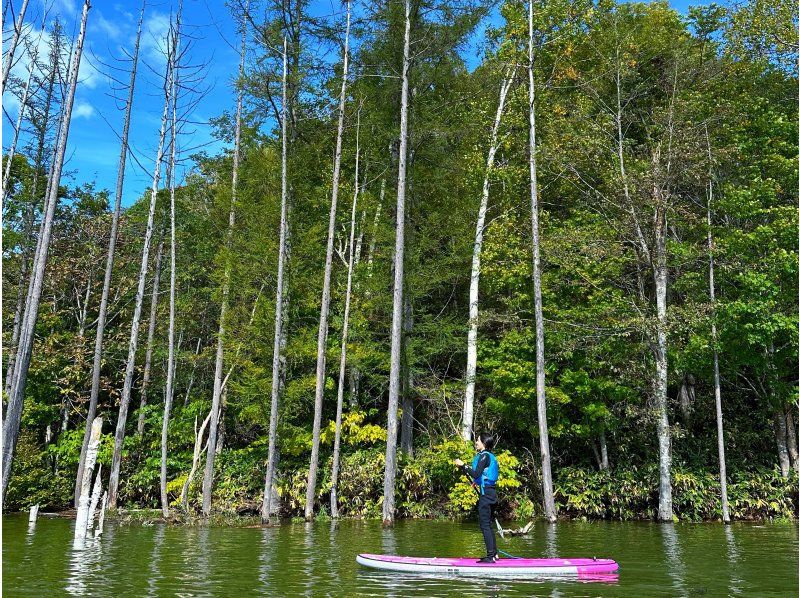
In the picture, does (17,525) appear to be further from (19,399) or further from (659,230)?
(659,230)

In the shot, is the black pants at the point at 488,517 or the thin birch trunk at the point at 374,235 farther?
the thin birch trunk at the point at 374,235

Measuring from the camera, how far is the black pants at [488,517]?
8891mm

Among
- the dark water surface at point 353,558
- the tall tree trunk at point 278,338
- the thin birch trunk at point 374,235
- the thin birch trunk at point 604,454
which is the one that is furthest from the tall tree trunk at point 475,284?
the tall tree trunk at point 278,338

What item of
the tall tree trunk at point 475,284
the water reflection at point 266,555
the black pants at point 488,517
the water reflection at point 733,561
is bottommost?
the water reflection at point 266,555

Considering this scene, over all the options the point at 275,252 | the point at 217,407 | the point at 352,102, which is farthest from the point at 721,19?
the point at 217,407

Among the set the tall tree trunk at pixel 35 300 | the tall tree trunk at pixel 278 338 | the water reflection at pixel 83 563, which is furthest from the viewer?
Result: the tall tree trunk at pixel 278 338

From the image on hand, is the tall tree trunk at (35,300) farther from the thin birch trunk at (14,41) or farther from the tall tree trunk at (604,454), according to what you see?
the tall tree trunk at (604,454)

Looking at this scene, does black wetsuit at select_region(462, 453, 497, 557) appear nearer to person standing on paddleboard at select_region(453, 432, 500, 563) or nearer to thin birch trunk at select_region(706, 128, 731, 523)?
person standing on paddleboard at select_region(453, 432, 500, 563)

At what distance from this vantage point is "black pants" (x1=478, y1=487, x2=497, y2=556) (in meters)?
8.89

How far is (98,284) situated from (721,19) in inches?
907

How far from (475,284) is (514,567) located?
11.9 m

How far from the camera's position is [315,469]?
17.2 m

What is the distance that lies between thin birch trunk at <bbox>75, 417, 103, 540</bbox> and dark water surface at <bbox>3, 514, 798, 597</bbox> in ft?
1.18

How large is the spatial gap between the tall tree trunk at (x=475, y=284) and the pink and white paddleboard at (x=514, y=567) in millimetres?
9423
